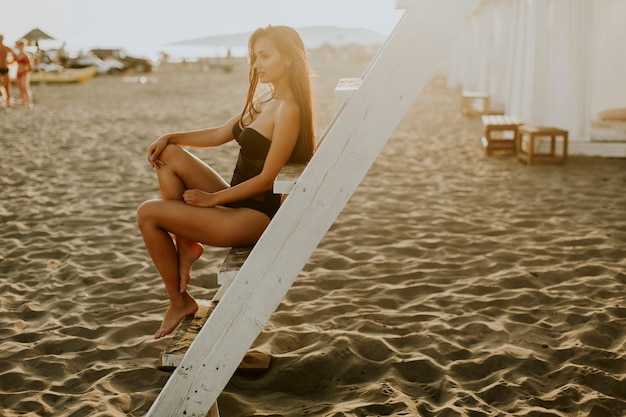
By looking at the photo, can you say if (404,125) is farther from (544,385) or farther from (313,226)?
(313,226)

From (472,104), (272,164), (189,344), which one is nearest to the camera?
(189,344)

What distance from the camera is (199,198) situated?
2443 mm

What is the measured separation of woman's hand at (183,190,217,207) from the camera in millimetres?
2441

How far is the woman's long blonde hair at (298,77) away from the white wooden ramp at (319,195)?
459 mm

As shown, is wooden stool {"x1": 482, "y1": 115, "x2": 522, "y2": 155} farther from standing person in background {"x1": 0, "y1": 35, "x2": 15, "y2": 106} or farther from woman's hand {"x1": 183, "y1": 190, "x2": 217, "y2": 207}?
standing person in background {"x1": 0, "y1": 35, "x2": 15, "y2": 106}

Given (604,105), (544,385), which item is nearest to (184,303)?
(544,385)

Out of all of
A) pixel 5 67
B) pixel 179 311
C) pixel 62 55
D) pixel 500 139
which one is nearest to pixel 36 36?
pixel 62 55

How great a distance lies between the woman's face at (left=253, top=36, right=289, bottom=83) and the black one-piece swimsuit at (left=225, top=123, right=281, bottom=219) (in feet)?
0.72

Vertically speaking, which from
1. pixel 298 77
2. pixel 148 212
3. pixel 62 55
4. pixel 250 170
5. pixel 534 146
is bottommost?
pixel 534 146

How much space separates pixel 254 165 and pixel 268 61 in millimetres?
426

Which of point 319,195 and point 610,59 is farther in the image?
point 610,59

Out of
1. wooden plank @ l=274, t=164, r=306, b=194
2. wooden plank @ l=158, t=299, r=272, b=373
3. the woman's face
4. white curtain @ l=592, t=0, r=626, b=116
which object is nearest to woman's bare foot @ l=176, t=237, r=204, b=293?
wooden plank @ l=158, t=299, r=272, b=373

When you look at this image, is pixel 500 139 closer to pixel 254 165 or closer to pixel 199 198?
pixel 254 165

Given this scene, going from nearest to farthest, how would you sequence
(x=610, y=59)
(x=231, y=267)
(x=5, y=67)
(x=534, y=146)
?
(x=231, y=267) → (x=534, y=146) → (x=610, y=59) → (x=5, y=67)
